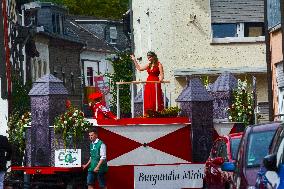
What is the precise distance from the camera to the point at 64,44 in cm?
7412

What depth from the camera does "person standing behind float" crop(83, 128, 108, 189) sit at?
87.9ft

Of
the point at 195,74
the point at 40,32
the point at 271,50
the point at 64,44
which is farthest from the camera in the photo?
the point at 64,44

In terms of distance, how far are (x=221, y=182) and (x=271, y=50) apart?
16.4 metres

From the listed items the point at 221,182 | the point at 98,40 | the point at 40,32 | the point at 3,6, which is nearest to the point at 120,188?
the point at 221,182

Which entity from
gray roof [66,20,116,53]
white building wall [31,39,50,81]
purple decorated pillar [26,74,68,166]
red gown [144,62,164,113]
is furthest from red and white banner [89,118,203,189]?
gray roof [66,20,116,53]

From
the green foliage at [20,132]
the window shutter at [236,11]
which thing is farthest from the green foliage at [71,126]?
the window shutter at [236,11]

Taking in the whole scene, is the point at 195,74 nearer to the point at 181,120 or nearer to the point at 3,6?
the point at 3,6

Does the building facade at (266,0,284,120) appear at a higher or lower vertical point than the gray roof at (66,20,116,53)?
lower

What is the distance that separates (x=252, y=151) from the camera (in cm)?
1723

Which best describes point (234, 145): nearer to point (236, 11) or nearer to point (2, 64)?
point (236, 11)

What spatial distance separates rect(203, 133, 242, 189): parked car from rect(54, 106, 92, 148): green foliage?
4911 millimetres

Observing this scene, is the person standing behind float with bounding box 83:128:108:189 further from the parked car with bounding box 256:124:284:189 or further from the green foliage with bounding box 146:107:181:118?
the parked car with bounding box 256:124:284:189

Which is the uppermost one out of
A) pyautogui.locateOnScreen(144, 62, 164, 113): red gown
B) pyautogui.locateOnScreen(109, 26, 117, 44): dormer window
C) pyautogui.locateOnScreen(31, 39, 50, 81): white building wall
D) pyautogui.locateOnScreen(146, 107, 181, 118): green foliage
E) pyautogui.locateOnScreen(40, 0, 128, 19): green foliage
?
pyautogui.locateOnScreen(40, 0, 128, 19): green foliage

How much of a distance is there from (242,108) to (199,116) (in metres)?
2.23
